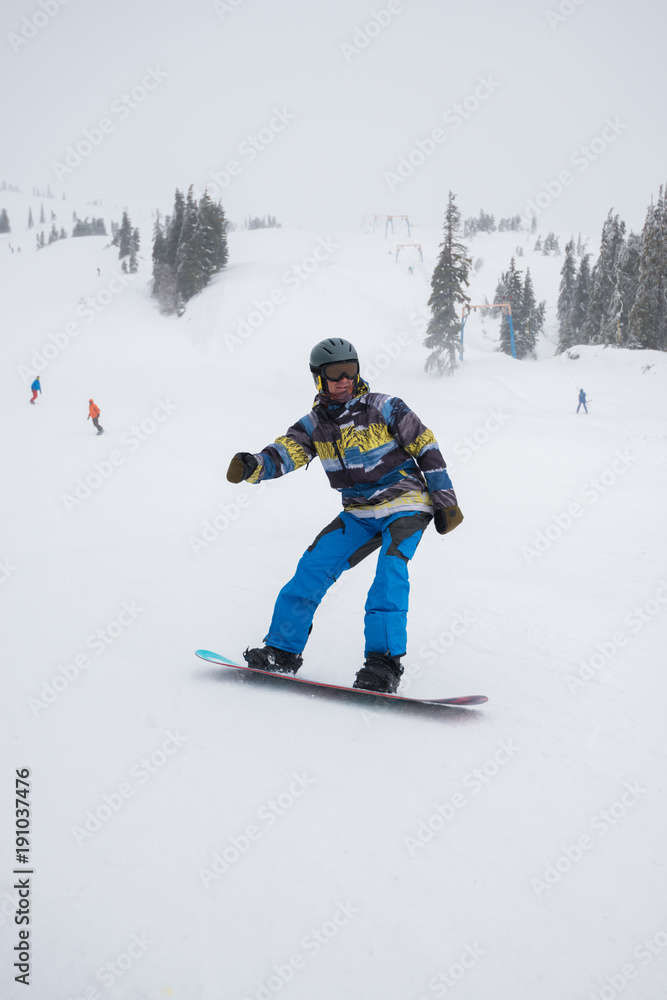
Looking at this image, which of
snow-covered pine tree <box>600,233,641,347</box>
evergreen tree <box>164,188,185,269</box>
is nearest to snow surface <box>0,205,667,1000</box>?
snow-covered pine tree <box>600,233,641,347</box>

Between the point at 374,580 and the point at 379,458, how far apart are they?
32.2 inches

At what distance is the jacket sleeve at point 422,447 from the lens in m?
3.63

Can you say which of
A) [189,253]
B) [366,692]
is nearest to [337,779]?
[366,692]

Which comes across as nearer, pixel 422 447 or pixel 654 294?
pixel 422 447

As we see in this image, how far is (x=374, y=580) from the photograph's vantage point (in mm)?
3418

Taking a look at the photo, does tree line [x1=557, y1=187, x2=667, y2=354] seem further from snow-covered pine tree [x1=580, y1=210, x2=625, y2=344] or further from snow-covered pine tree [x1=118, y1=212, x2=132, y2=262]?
snow-covered pine tree [x1=118, y1=212, x2=132, y2=262]

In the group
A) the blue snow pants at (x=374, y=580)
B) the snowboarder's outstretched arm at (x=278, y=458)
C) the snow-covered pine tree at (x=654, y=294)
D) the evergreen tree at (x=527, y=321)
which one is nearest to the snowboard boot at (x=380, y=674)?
the blue snow pants at (x=374, y=580)

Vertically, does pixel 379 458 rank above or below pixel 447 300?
below

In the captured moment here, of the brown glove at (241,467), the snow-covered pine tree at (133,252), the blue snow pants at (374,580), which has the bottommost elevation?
the blue snow pants at (374,580)

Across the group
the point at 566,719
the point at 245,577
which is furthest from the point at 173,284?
the point at 566,719

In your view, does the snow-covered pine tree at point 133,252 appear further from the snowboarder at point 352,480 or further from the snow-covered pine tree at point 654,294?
the snowboarder at point 352,480

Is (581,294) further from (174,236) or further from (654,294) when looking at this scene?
(174,236)

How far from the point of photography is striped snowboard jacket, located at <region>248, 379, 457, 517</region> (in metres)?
3.64

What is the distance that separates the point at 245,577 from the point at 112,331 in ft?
114
